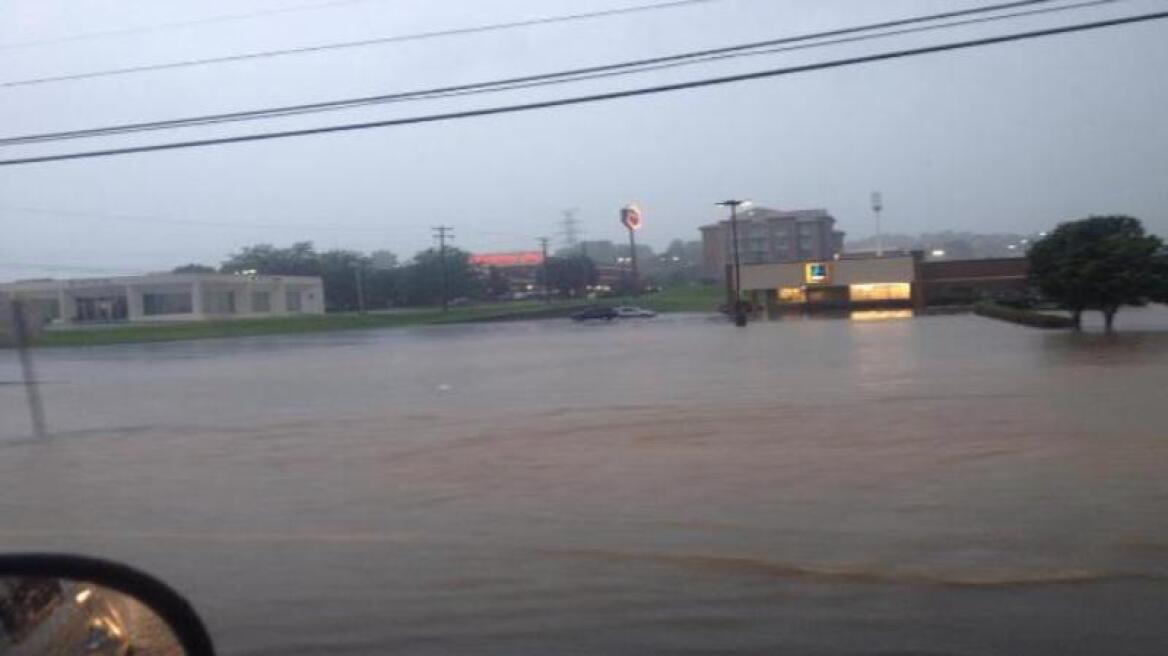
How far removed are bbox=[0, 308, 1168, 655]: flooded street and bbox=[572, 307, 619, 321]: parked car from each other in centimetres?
2984

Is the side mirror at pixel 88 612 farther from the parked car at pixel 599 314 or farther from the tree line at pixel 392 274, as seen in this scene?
the tree line at pixel 392 274

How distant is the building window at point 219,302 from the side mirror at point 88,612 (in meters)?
45.4

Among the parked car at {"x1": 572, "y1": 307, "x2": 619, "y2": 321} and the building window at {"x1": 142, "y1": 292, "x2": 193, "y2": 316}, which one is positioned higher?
the building window at {"x1": 142, "y1": 292, "x2": 193, "y2": 316}

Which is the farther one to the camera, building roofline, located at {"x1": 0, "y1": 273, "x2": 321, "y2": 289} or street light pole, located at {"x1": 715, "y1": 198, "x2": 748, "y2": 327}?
street light pole, located at {"x1": 715, "y1": 198, "x2": 748, "y2": 327}

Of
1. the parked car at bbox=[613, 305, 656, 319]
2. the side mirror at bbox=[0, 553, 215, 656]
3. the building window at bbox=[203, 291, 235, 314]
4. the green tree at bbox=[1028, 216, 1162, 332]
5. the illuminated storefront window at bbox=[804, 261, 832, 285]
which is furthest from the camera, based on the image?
the parked car at bbox=[613, 305, 656, 319]

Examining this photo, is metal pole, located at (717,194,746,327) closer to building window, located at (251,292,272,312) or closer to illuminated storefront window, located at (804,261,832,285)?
illuminated storefront window, located at (804,261,832,285)

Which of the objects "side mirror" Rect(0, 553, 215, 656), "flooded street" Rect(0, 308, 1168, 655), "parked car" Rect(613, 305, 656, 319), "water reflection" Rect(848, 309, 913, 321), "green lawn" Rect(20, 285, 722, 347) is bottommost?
"water reflection" Rect(848, 309, 913, 321)

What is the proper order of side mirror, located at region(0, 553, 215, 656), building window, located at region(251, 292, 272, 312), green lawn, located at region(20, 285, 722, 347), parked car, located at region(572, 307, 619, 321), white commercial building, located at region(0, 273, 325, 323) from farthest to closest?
parked car, located at region(572, 307, 619, 321) → building window, located at region(251, 292, 272, 312) → green lawn, located at region(20, 285, 722, 347) → white commercial building, located at region(0, 273, 325, 323) → side mirror, located at region(0, 553, 215, 656)

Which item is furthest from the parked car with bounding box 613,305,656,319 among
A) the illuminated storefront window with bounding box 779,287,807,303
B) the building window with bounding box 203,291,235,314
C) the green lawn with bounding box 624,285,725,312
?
the building window with bounding box 203,291,235,314

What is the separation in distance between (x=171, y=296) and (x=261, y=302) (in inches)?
411

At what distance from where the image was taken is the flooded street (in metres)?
7.29

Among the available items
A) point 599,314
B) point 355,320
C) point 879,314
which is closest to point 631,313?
point 599,314

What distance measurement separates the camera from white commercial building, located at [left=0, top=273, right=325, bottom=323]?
36.4 meters

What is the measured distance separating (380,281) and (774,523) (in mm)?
59363
